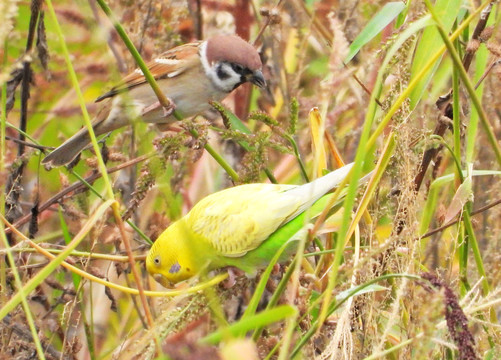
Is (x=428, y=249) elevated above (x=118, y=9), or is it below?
below

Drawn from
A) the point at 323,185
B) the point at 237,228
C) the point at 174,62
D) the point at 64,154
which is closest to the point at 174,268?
the point at 237,228

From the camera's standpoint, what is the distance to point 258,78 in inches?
86.8

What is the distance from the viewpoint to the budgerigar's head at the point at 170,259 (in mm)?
1561

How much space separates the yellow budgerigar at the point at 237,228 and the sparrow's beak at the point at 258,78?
28.2 inches

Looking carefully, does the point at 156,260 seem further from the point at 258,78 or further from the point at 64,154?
the point at 258,78

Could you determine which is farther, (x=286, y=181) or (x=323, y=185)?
(x=286, y=181)

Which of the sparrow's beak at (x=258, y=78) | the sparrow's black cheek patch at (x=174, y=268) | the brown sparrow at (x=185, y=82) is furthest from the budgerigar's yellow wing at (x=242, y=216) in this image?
the sparrow's beak at (x=258, y=78)

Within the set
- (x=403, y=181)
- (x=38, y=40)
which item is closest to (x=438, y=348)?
(x=403, y=181)

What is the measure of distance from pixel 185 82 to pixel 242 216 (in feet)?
3.50

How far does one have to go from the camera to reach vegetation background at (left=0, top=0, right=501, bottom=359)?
41.4 inches

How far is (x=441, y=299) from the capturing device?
0.86 metres

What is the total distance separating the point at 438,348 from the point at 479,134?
1.29m

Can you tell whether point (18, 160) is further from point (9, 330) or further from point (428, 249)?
point (428, 249)

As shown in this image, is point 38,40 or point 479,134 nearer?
point 38,40
